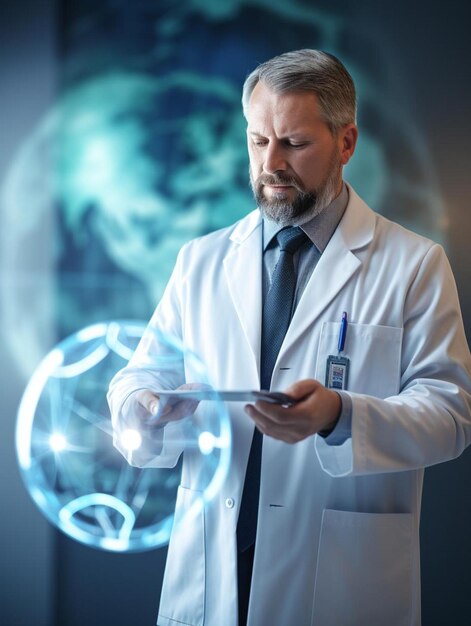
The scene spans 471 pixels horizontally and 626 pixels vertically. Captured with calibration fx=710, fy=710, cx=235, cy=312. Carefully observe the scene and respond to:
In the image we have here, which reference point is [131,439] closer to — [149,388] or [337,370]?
[149,388]

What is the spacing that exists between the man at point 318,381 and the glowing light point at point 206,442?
3.1 inches

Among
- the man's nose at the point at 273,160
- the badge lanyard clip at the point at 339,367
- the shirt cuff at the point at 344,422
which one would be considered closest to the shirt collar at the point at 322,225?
the man's nose at the point at 273,160

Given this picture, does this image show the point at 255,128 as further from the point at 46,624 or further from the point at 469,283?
the point at 46,624

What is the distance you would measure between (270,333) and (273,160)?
0.35 metres

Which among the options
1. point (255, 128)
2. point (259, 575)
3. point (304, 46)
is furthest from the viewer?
point (304, 46)

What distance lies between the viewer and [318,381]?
123 centimetres

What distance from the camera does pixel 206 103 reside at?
2230 mm

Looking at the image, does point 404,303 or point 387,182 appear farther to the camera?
point 387,182

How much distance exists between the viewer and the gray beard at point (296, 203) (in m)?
1.46

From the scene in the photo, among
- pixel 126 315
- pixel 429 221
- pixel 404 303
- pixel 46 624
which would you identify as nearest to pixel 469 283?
pixel 429 221

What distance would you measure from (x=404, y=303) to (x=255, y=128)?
1.54ft

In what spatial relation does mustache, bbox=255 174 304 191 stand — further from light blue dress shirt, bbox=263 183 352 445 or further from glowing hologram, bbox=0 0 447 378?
glowing hologram, bbox=0 0 447 378

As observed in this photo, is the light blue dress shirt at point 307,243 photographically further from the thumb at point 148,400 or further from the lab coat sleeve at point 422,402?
the thumb at point 148,400

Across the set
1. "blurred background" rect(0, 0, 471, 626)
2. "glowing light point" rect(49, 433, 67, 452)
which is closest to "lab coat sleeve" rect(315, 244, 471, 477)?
"glowing light point" rect(49, 433, 67, 452)
